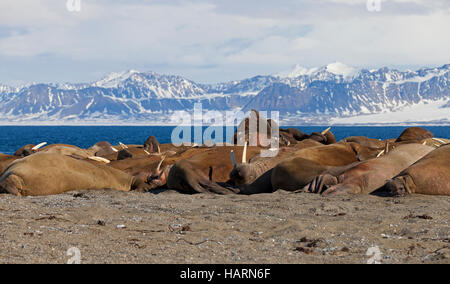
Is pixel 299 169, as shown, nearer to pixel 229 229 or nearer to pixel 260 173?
pixel 260 173

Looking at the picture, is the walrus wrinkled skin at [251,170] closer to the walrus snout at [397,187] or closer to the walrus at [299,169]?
the walrus at [299,169]

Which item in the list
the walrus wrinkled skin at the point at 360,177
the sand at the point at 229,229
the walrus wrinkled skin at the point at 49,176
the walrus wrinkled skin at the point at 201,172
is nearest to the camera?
the sand at the point at 229,229

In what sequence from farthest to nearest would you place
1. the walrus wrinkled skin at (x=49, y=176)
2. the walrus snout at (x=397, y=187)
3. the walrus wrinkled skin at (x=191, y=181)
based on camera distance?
the walrus wrinkled skin at (x=191, y=181)
the walrus wrinkled skin at (x=49, y=176)
the walrus snout at (x=397, y=187)

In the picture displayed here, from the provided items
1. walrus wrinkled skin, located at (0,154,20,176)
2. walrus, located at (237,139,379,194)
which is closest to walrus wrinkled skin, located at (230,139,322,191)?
walrus, located at (237,139,379,194)

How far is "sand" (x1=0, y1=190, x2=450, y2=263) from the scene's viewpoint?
573 centimetres

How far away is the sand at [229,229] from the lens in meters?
5.73

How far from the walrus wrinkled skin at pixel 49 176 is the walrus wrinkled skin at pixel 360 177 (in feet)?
14.6

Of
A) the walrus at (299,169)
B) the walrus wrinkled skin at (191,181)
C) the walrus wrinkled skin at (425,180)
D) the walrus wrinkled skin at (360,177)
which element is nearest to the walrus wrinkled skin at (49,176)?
the walrus wrinkled skin at (191,181)

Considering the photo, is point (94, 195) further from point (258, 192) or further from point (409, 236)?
point (409, 236)

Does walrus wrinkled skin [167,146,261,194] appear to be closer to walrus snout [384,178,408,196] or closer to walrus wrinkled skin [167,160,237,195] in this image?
walrus wrinkled skin [167,160,237,195]

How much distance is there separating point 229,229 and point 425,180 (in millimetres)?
4248

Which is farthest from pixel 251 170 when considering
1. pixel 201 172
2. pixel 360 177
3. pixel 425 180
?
pixel 425 180

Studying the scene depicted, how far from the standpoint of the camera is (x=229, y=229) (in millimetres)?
7137
